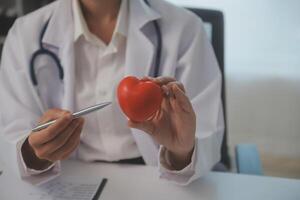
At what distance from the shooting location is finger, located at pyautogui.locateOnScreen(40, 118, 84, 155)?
0.66 metres

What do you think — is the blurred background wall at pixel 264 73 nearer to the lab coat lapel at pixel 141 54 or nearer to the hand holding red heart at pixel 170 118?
the lab coat lapel at pixel 141 54

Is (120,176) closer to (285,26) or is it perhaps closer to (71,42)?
(71,42)

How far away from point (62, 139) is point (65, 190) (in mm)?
130

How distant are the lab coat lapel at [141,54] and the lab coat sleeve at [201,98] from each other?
0.27 feet

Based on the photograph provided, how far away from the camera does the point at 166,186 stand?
2.51 ft

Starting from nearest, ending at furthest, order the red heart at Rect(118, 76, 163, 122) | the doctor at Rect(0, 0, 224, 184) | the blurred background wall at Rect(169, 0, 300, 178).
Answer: the red heart at Rect(118, 76, 163, 122) → the doctor at Rect(0, 0, 224, 184) → the blurred background wall at Rect(169, 0, 300, 178)

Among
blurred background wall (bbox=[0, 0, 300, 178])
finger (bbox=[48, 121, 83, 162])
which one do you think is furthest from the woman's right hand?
blurred background wall (bbox=[0, 0, 300, 178])

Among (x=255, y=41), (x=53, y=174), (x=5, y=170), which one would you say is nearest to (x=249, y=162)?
(x=53, y=174)

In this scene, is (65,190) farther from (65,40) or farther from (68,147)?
(65,40)

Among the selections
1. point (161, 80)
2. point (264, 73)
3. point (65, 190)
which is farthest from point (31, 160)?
point (264, 73)

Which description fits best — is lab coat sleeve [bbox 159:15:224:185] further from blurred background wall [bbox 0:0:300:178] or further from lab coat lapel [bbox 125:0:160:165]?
blurred background wall [bbox 0:0:300:178]

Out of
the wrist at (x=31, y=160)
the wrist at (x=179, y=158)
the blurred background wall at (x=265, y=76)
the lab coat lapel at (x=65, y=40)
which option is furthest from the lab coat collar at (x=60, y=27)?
the blurred background wall at (x=265, y=76)

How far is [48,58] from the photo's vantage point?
34.7 inches

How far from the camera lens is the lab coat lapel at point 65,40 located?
0.86 m
